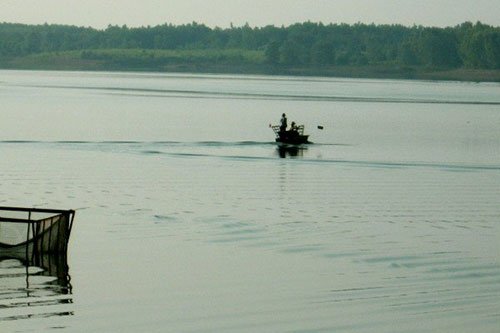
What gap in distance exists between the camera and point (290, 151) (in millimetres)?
68438

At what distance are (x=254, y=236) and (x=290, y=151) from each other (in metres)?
36.6

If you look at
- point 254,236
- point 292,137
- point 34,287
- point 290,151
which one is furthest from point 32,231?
point 292,137

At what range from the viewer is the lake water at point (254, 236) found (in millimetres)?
21984

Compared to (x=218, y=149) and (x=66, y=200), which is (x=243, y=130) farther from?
(x=66, y=200)

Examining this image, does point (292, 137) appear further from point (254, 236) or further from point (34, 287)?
point (34, 287)

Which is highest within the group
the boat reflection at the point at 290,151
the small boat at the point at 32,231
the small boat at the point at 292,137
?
the small boat at the point at 32,231

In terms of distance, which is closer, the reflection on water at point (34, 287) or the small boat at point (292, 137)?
the reflection on water at point (34, 287)

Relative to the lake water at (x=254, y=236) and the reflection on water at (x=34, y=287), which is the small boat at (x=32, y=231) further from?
the lake water at (x=254, y=236)

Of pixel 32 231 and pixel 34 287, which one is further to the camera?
pixel 32 231

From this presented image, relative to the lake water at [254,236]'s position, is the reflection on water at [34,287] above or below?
above

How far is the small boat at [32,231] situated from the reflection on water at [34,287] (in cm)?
22

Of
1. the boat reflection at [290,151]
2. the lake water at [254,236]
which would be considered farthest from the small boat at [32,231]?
the boat reflection at [290,151]

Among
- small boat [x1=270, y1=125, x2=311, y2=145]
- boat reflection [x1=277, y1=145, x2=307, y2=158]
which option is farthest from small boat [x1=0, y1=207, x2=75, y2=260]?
small boat [x1=270, y1=125, x2=311, y2=145]

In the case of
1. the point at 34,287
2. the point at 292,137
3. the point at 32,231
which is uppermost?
the point at 32,231
